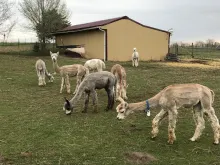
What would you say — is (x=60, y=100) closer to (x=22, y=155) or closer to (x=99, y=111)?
(x=99, y=111)

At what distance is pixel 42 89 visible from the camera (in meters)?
15.2

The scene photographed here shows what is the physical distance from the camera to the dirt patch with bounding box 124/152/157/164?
6484mm

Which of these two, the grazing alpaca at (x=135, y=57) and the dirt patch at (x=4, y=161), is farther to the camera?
the grazing alpaca at (x=135, y=57)

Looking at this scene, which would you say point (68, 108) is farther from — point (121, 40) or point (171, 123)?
point (121, 40)

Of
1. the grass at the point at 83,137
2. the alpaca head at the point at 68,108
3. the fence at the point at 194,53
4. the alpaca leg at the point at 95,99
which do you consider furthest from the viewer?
the fence at the point at 194,53

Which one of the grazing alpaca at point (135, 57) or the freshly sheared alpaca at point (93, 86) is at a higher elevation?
the grazing alpaca at point (135, 57)

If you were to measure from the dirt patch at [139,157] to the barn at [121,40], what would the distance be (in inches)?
988

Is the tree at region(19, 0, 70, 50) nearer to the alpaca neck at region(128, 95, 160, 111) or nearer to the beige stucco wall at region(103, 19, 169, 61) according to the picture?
the beige stucco wall at region(103, 19, 169, 61)

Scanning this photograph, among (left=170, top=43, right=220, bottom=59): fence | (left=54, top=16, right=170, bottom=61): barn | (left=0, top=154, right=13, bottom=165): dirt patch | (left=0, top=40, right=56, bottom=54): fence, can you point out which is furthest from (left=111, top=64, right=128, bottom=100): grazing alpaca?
(left=170, top=43, right=220, bottom=59): fence

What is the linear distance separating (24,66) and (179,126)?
57.6 feet

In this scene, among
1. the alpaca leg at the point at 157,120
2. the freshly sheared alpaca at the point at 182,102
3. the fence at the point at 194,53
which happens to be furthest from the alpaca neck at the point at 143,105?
the fence at the point at 194,53

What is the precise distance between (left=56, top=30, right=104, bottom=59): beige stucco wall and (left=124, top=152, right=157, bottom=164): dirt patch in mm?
25450

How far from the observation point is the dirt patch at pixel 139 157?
255 inches

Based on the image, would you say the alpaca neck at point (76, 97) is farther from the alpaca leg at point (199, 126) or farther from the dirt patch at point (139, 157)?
the alpaca leg at point (199, 126)
